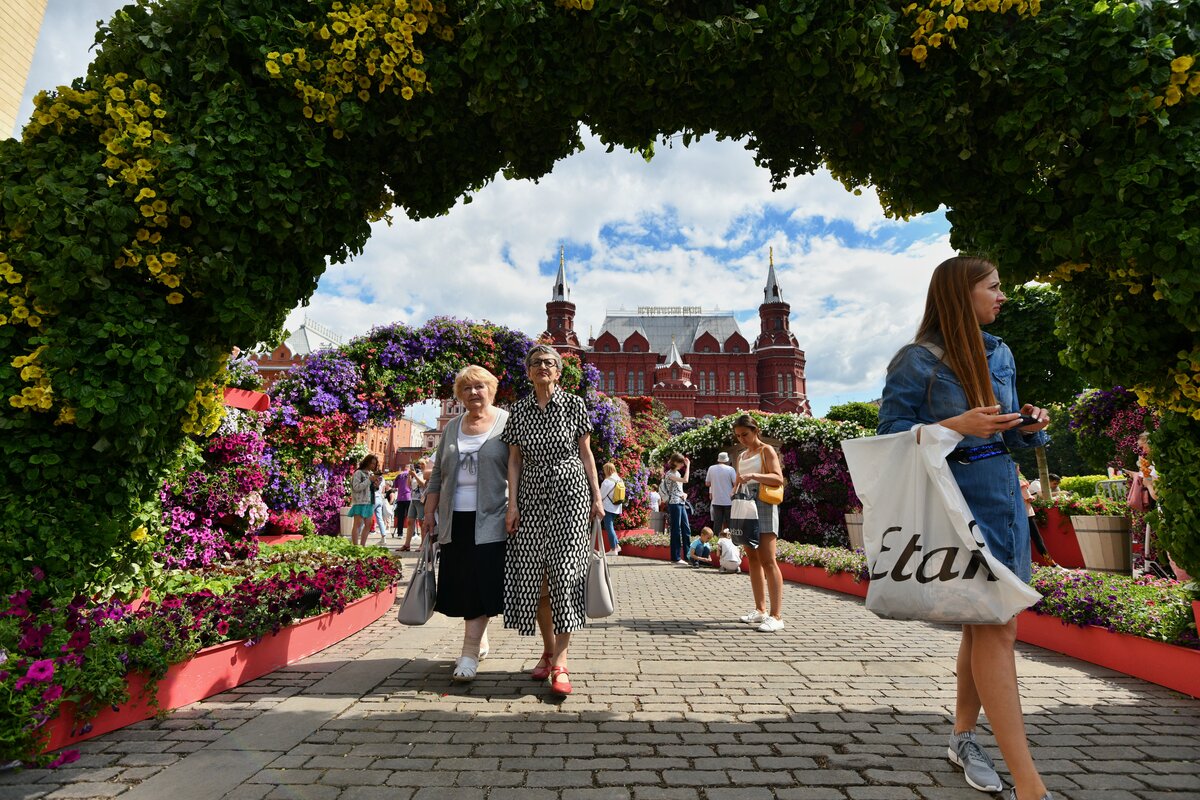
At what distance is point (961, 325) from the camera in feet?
9.02

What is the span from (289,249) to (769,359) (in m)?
73.9

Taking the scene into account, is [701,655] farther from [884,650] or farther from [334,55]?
[334,55]

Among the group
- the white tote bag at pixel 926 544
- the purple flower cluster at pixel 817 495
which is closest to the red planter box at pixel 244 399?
the white tote bag at pixel 926 544

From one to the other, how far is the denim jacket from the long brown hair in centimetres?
5

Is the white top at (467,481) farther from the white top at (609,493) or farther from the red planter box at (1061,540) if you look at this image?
the red planter box at (1061,540)

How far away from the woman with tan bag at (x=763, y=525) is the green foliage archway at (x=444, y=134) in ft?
9.55

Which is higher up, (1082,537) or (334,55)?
(334,55)

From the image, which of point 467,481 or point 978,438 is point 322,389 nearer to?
point 467,481

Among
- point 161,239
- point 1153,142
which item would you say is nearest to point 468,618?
point 161,239

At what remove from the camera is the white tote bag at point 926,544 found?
2.39 metres

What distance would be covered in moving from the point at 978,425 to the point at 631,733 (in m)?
2.14

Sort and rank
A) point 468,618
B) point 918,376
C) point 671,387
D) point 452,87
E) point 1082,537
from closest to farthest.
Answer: point 918,376
point 452,87
point 468,618
point 1082,537
point 671,387

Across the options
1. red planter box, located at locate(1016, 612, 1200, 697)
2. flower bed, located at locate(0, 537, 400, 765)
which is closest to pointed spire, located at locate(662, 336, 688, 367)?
red planter box, located at locate(1016, 612, 1200, 697)

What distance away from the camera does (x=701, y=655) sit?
4984 millimetres
